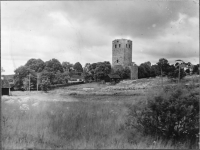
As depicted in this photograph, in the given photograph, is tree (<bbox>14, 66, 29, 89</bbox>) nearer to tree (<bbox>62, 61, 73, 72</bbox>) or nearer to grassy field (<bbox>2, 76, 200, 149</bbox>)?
grassy field (<bbox>2, 76, 200, 149</bbox>)

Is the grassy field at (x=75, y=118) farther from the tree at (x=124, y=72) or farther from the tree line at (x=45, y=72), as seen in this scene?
the tree at (x=124, y=72)

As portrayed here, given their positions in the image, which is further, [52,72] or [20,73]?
[20,73]

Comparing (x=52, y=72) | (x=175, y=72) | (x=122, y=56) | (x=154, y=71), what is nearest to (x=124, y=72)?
(x=122, y=56)

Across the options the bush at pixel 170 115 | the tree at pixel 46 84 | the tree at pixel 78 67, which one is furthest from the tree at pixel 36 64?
the bush at pixel 170 115

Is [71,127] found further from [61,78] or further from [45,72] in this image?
[45,72]

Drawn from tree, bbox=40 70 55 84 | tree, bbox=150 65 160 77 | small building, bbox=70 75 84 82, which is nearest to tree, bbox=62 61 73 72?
small building, bbox=70 75 84 82

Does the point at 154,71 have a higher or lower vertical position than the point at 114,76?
higher
